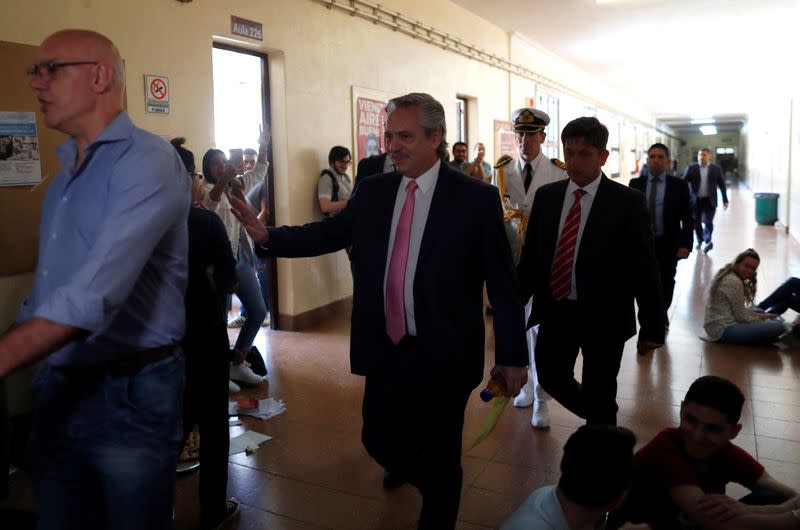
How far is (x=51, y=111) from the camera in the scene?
1.48m

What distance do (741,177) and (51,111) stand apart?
177ft

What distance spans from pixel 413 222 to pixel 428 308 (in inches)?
11.4

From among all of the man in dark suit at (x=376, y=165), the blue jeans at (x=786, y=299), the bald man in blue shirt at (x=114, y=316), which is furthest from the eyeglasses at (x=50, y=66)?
the blue jeans at (x=786, y=299)

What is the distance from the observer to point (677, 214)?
214 inches

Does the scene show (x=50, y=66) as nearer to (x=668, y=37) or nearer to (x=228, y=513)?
(x=228, y=513)

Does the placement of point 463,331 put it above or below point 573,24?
below

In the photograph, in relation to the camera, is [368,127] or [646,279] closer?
[646,279]

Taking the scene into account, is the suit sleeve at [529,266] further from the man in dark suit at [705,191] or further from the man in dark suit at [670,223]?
the man in dark suit at [705,191]

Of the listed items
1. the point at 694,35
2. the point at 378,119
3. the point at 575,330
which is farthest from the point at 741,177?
the point at 575,330

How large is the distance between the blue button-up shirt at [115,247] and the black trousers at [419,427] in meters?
0.81

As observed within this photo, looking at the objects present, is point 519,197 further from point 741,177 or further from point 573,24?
point 741,177

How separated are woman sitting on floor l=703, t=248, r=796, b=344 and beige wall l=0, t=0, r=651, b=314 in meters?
3.47

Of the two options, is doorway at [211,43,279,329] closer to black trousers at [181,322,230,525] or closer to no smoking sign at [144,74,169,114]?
no smoking sign at [144,74,169,114]

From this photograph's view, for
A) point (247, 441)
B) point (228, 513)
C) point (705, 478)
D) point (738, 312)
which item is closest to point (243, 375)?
point (247, 441)
